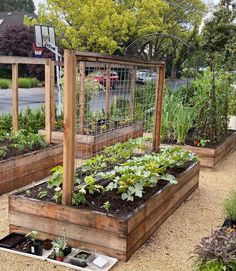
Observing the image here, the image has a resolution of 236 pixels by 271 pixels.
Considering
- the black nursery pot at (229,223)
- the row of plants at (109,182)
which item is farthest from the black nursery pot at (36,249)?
the black nursery pot at (229,223)

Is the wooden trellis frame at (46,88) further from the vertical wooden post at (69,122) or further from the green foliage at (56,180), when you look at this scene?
the vertical wooden post at (69,122)

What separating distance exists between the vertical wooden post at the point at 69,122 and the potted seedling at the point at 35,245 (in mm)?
320

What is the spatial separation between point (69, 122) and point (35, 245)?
36.4 inches

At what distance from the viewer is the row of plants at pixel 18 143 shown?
15.9ft

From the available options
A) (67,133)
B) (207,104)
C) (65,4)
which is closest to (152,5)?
(65,4)

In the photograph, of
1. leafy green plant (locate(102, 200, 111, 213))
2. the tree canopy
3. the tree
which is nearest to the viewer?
leafy green plant (locate(102, 200, 111, 213))

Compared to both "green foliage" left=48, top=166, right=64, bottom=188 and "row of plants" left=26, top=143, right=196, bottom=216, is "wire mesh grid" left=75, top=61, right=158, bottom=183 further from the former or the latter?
"green foliage" left=48, top=166, right=64, bottom=188

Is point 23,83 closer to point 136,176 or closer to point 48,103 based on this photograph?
point 48,103

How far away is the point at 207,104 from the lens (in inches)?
251

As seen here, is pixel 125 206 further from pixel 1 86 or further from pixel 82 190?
pixel 1 86

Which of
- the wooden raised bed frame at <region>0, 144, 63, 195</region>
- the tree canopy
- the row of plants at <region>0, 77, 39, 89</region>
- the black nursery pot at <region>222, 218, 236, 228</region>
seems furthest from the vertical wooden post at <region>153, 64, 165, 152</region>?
the row of plants at <region>0, 77, 39, 89</region>

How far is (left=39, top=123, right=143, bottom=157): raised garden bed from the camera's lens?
589 centimetres

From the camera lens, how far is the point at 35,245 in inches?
118

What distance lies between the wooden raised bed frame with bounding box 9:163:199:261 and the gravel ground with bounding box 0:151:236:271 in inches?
4.0
